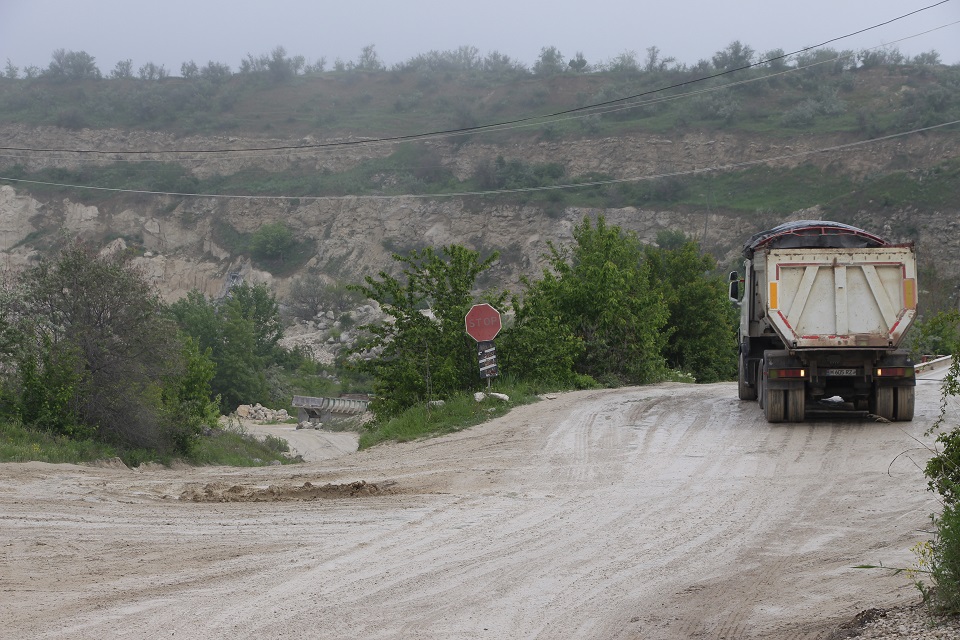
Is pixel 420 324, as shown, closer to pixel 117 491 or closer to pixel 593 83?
pixel 117 491

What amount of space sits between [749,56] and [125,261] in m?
89.9

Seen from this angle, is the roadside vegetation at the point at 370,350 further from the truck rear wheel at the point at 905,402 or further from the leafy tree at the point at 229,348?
the leafy tree at the point at 229,348

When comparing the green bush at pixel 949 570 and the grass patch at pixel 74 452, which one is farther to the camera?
the grass patch at pixel 74 452

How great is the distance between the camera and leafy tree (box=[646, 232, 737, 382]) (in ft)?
123

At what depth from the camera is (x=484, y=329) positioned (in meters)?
20.9

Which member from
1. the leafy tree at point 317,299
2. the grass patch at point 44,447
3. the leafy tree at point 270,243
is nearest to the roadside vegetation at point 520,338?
the grass patch at point 44,447

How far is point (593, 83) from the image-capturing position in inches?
4045

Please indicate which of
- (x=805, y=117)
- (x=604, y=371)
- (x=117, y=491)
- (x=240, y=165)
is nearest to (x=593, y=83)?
(x=805, y=117)

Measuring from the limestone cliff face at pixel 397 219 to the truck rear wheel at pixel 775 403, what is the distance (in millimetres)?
51349

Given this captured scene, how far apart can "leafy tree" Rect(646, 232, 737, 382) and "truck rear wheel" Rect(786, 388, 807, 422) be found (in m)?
20.3

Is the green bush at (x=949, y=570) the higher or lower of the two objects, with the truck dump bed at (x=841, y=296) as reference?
lower

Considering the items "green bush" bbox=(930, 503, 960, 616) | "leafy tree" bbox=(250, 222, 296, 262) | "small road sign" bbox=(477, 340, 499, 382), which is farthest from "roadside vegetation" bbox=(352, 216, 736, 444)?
"leafy tree" bbox=(250, 222, 296, 262)

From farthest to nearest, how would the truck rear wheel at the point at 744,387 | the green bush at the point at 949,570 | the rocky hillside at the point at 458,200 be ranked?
the rocky hillside at the point at 458,200, the truck rear wheel at the point at 744,387, the green bush at the point at 949,570

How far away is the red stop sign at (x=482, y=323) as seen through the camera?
68.2ft
